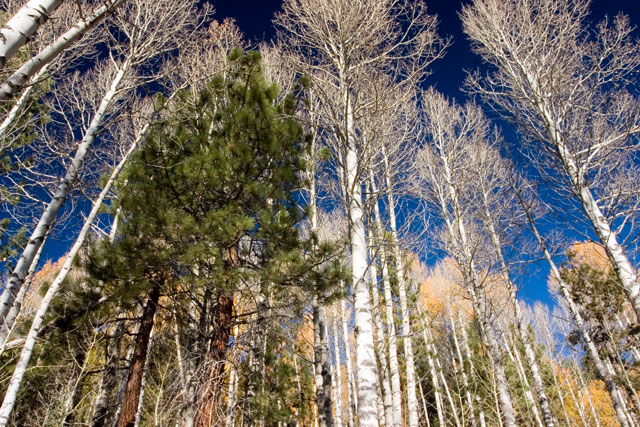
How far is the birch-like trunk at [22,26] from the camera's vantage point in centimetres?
183

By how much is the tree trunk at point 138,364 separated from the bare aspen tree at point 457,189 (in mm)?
4700

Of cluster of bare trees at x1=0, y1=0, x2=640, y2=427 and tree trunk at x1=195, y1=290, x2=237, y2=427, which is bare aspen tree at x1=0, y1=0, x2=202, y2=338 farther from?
tree trunk at x1=195, y1=290, x2=237, y2=427

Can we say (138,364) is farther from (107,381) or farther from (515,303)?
(515,303)

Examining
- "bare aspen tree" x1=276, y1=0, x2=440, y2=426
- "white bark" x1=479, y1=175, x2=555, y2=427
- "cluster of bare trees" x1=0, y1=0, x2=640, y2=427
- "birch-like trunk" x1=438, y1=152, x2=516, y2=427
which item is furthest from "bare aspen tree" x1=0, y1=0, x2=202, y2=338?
"white bark" x1=479, y1=175, x2=555, y2=427

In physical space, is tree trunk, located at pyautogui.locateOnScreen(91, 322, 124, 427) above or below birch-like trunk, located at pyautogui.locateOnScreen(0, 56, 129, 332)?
below

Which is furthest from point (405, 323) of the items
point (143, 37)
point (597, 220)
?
point (143, 37)

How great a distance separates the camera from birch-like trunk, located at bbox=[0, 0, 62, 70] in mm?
1830

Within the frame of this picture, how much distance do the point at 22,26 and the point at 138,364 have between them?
4763 mm

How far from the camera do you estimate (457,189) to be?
21.6 ft

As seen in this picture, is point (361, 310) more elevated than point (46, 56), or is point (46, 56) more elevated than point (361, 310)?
point (46, 56)

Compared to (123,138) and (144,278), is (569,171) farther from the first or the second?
(123,138)

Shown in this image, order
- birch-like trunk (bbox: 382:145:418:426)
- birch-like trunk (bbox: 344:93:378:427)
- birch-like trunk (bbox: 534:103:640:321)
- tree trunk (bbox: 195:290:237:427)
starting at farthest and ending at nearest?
birch-like trunk (bbox: 382:145:418:426)
birch-like trunk (bbox: 534:103:640:321)
tree trunk (bbox: 195:290:237:427)
birch-like trunk (bbox: 344:93:378:427)

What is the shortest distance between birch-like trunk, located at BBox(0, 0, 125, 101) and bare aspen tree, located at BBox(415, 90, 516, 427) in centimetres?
473

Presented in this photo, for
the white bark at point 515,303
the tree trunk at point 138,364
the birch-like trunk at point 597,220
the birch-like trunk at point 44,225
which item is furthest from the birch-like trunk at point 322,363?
the birch-like trunk at point 597,220
